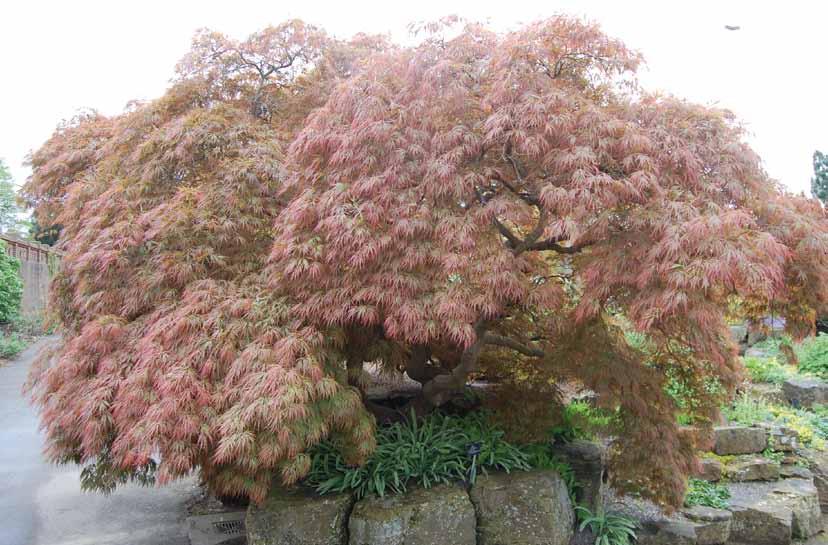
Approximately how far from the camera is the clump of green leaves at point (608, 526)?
17.4 feet

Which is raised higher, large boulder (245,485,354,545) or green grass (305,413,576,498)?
green grass (305,413,576,498)

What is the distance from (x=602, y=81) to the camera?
4562 millimetres

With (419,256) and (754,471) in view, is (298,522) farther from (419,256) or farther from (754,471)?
(754,471)

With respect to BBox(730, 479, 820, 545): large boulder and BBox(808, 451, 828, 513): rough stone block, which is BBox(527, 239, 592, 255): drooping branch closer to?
BBox(730, 479, 820, 545): large boulder

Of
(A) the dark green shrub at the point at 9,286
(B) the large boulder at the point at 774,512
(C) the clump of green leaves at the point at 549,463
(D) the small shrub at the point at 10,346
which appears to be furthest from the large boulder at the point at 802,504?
(A) the dark green shrub at the point at 9,286

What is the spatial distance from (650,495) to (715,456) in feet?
6.76

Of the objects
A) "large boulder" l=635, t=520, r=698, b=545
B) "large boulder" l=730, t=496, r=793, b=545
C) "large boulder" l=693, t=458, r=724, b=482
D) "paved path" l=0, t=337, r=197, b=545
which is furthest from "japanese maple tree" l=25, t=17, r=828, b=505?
"paved path" l=0, t=337, r=197, b=545

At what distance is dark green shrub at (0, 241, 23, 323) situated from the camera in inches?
585

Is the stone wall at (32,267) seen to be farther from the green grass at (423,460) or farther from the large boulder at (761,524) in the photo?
the large boulder at (761,524)

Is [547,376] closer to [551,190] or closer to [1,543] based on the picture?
[551,190]

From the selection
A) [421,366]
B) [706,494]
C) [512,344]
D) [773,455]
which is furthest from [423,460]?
[773,455]

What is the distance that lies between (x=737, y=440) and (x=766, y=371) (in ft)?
10.7

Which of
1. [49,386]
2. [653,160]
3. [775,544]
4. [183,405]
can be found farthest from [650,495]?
[49,386]

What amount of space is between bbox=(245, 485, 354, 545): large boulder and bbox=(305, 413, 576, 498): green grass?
208mm
